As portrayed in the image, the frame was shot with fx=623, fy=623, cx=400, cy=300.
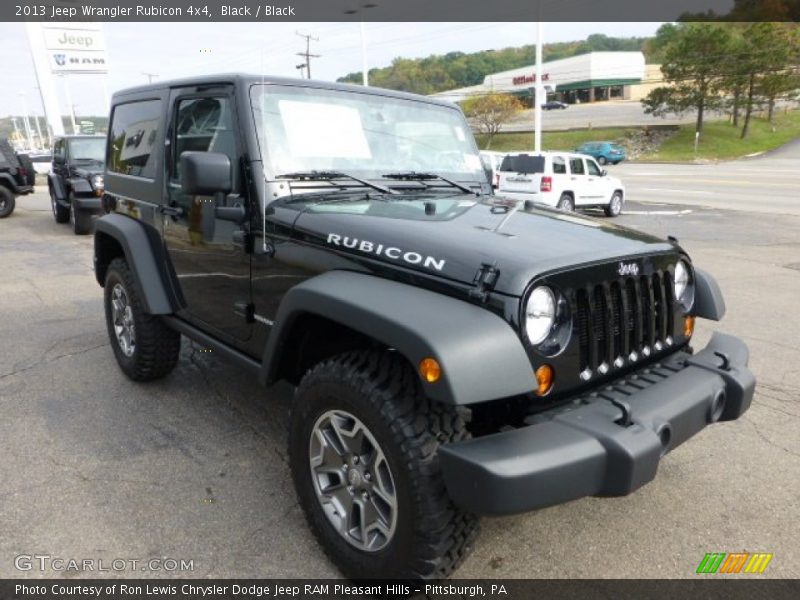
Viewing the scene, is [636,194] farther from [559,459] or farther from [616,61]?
[616,61]

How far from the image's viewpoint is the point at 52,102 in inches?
993

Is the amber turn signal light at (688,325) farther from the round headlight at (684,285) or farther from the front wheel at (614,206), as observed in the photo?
the front wheel at (614,206)

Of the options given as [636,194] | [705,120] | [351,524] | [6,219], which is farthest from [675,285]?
[705,120]

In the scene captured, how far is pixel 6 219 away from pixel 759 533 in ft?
54.8

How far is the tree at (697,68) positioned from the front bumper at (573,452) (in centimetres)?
4773

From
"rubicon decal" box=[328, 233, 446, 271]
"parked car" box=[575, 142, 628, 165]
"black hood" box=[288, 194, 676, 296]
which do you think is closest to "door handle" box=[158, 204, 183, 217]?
"black hood" box=[288, 194, 676, 296]

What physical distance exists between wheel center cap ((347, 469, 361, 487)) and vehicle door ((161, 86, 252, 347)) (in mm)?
1084

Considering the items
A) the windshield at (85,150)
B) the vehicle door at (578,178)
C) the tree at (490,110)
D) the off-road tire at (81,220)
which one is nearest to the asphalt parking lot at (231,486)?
the off-road tire at (81,220)

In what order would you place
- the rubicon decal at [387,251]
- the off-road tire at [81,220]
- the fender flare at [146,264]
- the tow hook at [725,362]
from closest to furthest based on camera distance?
the rubicon decal at [387,251] → the tow hook at [725,362] → the fender flare at [146,264] → the off-road tire at [81,220]

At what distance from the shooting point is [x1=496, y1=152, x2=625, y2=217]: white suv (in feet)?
49.9

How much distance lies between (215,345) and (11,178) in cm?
1425

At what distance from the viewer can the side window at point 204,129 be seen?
3.12 m

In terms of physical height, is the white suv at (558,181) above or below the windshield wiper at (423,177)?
below

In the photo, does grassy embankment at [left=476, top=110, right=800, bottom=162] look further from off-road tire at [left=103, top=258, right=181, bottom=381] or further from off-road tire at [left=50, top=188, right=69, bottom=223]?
off-road tire at [left=103, top=258, right=181, bottom=381]
